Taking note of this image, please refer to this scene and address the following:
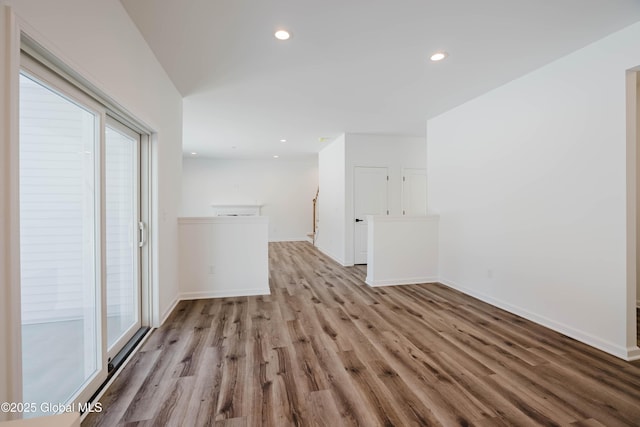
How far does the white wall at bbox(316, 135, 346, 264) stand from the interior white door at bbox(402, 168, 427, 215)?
1346mm

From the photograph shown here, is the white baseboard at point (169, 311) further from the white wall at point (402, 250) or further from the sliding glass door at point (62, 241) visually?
the white wall at point (402, 250)

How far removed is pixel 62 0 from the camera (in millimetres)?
1372

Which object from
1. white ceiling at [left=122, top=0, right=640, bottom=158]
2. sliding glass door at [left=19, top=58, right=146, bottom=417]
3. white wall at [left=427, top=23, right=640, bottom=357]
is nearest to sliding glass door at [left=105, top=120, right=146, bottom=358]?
sliding glass door at [left=19, top=58, right=146, bottom=417]

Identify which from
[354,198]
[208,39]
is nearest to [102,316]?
[208,39]

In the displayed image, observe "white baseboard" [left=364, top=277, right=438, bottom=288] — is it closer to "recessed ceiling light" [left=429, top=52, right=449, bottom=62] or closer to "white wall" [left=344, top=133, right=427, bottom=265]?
"white wall" [left=344, top=133, right=427, bottom=265]

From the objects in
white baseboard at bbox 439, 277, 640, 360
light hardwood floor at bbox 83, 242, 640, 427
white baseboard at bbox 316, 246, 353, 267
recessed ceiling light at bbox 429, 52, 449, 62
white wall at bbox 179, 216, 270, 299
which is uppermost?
recessed ceiling light at bbox 429, 52, 449, 62

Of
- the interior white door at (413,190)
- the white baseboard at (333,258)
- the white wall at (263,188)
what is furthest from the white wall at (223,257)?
the white wall at (263,188)

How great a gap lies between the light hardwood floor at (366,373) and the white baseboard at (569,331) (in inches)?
3.5

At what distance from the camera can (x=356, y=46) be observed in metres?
2.51

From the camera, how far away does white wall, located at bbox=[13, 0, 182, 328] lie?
133cm

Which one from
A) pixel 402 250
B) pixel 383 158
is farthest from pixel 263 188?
pixel 402 250

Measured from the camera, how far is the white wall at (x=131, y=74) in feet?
4.36

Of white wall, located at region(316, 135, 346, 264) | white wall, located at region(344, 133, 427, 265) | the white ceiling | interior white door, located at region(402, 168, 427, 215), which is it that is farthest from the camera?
interior white door, located at region(402, 168, 427, 215)

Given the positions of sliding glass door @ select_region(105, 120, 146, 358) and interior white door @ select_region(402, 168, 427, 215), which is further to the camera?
interior white door @ select_region(402, 168, 427, 215)
